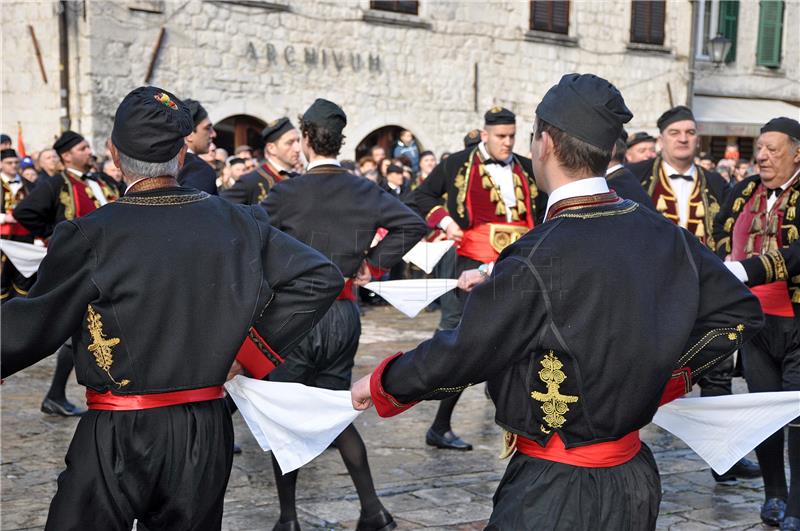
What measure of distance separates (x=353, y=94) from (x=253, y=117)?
2.02 m

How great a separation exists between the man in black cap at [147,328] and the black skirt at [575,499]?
96 cm

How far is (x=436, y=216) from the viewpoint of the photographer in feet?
23.8

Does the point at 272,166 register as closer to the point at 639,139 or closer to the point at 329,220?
the point at 329,220

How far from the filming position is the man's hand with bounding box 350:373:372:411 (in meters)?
3.19

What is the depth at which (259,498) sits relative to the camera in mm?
5742

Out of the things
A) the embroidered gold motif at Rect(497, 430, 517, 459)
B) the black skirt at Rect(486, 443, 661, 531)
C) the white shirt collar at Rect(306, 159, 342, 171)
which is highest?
the white shirt collar at Rect(306, 159, 342, 171)

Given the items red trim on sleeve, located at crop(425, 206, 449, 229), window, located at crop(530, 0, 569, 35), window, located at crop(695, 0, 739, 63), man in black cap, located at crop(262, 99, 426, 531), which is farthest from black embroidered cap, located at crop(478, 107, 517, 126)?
window, located at crop(695, 0, 739, 63)

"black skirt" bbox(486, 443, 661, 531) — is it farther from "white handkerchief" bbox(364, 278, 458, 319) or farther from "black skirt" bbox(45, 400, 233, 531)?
"white handkerchief" bbox(364, 278, 458, 319)

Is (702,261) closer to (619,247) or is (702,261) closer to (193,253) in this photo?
(619,247)

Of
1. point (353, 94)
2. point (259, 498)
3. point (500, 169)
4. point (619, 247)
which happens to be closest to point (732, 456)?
point (619, 247)

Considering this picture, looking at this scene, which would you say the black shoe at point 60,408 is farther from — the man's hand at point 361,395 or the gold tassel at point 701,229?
the man's hand at point 361,395

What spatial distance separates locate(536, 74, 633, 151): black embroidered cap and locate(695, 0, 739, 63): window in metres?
24.2

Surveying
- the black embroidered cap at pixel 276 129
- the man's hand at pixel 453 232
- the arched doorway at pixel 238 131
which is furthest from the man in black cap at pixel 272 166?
the arched doorway at pixel 238 131

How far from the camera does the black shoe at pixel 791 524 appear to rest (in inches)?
202
